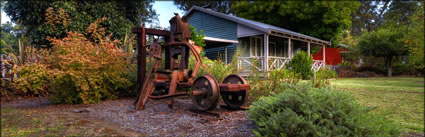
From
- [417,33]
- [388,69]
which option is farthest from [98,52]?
[388,69]

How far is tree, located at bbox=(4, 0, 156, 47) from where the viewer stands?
12656 millimetres

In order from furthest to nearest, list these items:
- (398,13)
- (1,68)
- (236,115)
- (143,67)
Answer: (398,13)
(1,68)
(143,67)
(236,115)

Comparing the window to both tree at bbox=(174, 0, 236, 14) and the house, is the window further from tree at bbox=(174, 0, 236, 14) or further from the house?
tree at bbox=(174, 0, 236, 14)

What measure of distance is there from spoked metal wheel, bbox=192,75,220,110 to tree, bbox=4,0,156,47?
9.72m

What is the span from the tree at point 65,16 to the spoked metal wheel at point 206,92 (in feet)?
31.9

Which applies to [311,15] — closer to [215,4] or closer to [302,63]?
[302,63]

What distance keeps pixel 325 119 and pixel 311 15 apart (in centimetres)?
2292

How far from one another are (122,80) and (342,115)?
200 inches

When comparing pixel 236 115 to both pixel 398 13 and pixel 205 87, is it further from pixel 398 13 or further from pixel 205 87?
pixel 398 13

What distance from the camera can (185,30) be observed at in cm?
511

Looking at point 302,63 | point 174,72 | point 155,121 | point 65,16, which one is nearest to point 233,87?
point 155,121

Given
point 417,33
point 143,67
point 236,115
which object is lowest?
point 236,115

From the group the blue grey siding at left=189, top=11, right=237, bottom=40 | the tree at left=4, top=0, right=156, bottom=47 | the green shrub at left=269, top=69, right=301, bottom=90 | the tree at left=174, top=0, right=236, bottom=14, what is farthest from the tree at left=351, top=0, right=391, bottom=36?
the green shrub at left=269, top=69, right=301, bottom=90

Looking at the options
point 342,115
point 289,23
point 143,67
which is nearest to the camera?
point 342,115
